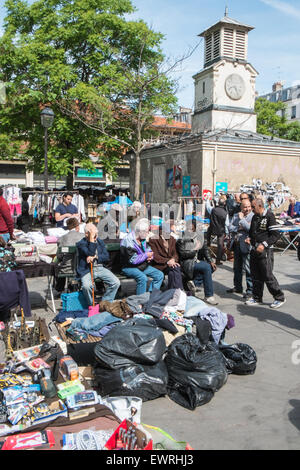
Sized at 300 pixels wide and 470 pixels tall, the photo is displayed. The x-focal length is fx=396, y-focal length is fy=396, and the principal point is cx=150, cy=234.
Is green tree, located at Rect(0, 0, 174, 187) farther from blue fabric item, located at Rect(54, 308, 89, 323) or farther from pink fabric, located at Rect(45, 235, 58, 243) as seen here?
blue fabric item, located at Rect(54, 308, 89, 323)

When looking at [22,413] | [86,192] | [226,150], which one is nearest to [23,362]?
[22,413]

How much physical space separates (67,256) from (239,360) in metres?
3.40

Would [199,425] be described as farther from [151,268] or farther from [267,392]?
[151,268]

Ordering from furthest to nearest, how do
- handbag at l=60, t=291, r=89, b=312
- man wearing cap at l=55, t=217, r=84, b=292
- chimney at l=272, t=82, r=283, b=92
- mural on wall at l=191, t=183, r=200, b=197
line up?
1. chimney at l=272, t=82, r=283, b=92
2. mural on wall at l=191, t=183, r=200, b=197
3. man wearing cap at l=55, t=217, r=84, b=292
4. handbag at l=60, t=291, r=89, b=312

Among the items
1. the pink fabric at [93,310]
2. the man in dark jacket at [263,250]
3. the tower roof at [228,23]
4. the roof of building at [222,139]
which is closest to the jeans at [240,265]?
the man in dark jacket at [263,250]

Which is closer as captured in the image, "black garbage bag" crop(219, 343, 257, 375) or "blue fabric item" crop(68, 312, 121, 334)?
"black garbage bag" crop(219, 343, 257, 375)

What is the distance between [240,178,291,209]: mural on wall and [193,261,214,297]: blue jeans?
14160mm

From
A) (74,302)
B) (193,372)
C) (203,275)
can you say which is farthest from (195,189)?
(193,372)

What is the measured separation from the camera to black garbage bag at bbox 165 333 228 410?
Answer: 3.96 meters

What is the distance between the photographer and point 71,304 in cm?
606

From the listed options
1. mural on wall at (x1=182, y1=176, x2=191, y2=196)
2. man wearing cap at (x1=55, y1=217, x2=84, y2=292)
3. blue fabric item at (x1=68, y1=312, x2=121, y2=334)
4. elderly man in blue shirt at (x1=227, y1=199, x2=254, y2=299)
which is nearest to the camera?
blue fabric item at (x1=68, y1=312, x2=121, y2=334)

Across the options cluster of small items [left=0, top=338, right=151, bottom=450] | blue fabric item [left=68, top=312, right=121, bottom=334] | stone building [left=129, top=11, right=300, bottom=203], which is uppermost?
stone building [left=129, top=11, right=300, bottom=203]

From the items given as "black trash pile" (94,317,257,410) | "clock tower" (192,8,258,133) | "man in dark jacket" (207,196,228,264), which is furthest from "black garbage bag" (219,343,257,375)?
"clock tower" (192,8,258,133)

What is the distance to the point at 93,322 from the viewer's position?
17.0ft
